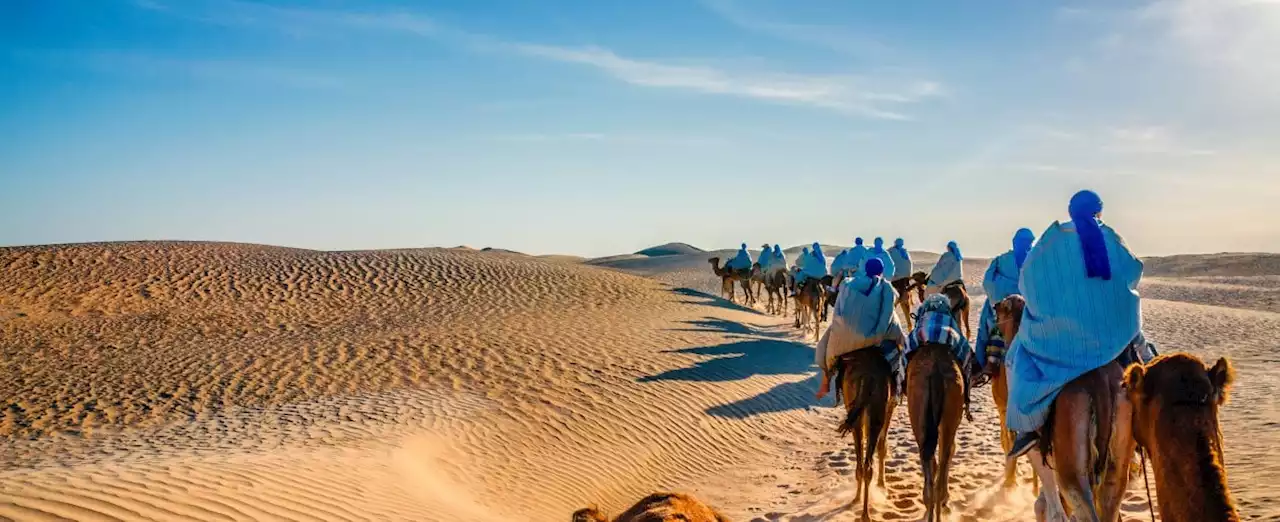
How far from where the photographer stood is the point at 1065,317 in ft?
16.9

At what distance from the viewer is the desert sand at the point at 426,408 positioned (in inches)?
304

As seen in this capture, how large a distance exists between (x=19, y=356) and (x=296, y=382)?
6.60 metres

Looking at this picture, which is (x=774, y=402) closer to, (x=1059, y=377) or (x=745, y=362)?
(x=745, y=362)

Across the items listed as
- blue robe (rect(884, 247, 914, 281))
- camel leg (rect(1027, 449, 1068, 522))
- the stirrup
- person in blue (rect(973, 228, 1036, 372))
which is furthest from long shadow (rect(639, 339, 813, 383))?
the stirrup

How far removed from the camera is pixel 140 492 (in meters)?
6.66

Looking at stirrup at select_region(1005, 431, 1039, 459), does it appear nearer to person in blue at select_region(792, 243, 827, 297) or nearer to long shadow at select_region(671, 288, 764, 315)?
person in blue at select_region(792, 243, 827, 297)

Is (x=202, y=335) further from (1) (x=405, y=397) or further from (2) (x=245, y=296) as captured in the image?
(1) (x=405, y=397)

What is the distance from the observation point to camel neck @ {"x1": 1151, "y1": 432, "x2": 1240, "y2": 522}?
2791mm

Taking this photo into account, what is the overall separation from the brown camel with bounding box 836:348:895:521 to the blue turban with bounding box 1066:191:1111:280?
10.9ft

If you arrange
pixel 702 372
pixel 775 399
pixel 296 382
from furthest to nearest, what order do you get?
1. pixel 702 372
2. pixel 775 399
3. pixel 296 382

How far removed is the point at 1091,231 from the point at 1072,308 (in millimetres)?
487

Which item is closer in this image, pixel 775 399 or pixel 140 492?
pixel 140 492

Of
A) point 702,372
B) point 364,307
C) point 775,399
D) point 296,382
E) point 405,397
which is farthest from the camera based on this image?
point 364,307

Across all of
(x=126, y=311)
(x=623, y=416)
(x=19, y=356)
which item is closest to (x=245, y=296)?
(x=126, y=311)
